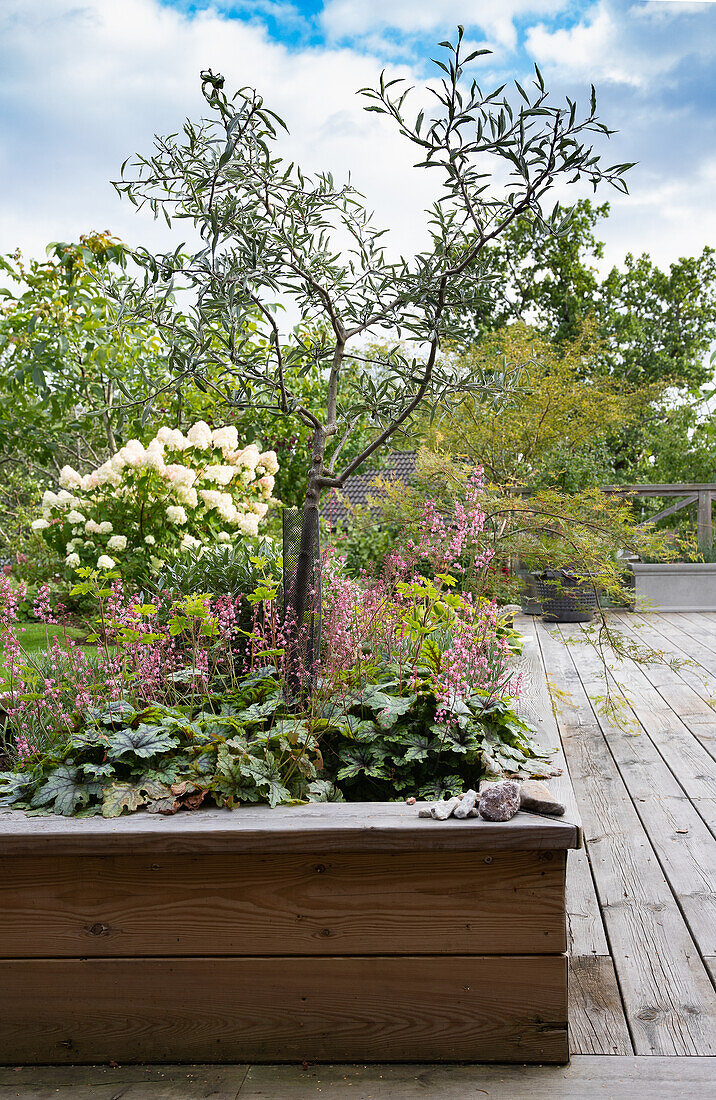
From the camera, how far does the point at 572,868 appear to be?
2.49 metres

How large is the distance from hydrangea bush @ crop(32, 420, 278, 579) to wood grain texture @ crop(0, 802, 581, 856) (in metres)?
2.58

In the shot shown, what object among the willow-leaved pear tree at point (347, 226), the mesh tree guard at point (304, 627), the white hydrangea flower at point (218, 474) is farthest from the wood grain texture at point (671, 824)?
the white hydrangea flower at point (218, 474)

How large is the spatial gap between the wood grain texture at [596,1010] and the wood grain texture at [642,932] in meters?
0.02

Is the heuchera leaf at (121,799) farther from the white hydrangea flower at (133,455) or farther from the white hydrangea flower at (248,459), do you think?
the white hydrangea flower at (248,459)

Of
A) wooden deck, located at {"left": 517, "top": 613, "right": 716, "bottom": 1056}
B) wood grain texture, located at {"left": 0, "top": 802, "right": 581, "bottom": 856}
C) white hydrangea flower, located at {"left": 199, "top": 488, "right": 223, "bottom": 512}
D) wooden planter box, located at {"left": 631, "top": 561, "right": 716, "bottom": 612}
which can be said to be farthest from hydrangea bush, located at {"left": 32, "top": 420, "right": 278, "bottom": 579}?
wooden planter box, located at {"left": 631, "top": 561, "right": 716, "bottom": 612}

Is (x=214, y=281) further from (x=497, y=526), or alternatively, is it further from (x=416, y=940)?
(x=497, y=526)

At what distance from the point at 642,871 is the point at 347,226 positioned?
2021 millimetres

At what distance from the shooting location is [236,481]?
15.8 ft

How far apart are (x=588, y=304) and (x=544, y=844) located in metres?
17.8

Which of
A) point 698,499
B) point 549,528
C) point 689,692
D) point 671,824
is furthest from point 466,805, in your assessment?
point 698,499

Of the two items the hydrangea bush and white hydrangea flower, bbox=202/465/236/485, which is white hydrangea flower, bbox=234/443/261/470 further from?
white hydrangea flower, bbox=202/465/236/485

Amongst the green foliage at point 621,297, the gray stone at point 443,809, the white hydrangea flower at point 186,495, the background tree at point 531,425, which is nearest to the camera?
the gray stone at point 443,809

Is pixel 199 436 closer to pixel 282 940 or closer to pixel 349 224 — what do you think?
pixel 349 224

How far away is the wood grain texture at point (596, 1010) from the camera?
1.66 m
